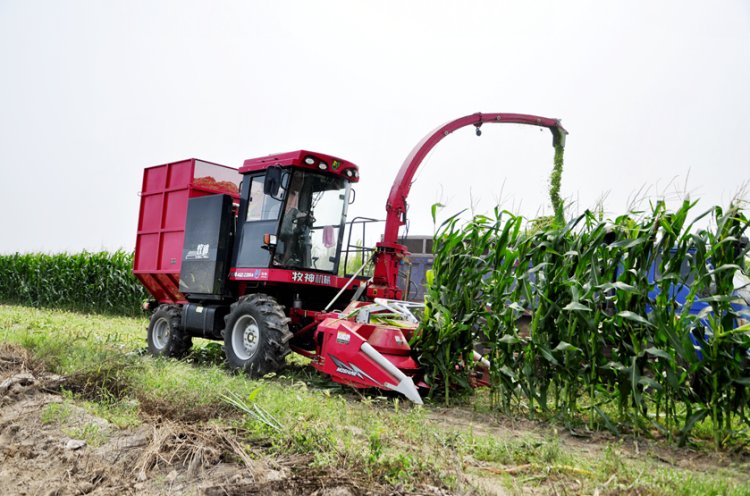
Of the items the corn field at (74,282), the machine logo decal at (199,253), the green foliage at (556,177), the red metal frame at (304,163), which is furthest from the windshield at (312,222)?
the corn field at (74,282)

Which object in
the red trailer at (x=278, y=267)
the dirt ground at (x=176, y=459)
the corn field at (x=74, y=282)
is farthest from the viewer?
the corn field at (x=74, y=282)

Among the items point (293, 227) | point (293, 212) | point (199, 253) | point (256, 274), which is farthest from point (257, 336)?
point (199, 253)

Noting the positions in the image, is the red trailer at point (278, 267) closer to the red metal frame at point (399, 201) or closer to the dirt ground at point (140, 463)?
the red metal frame at point (399, 201)

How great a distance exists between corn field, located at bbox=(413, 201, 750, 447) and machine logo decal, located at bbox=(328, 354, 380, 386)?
0.59 metres

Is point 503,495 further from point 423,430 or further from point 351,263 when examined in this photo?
point 351,263

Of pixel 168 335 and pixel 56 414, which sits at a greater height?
pixel 168 335

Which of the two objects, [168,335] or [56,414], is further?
[168,335]

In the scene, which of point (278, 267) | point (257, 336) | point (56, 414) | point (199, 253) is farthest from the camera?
point (199, 253)

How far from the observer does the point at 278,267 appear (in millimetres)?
7250

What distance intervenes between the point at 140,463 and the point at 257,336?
11.0 feet

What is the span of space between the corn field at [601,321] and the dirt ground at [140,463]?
2.35 meters

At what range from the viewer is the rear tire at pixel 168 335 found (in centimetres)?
855

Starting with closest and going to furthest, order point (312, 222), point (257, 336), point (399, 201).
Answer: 1. point (257, 336)
2. point (312, 222)
3. point (399, 201)

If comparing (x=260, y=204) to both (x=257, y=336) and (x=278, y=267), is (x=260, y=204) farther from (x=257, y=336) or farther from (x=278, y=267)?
(x=257, y=336)
